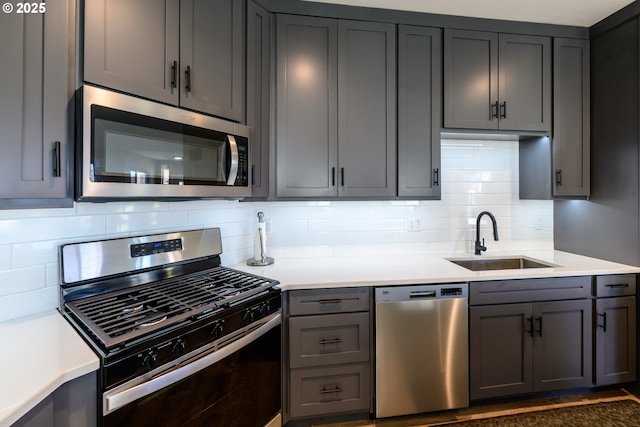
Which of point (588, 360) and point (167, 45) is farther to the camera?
point (588, 360)

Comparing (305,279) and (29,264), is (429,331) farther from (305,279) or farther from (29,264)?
(29,264)

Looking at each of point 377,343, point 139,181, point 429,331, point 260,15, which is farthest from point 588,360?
point 260,15

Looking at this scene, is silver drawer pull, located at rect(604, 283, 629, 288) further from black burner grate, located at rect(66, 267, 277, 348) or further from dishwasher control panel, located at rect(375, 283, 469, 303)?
black burner grate, located at rect(66, 267, 277, 348)

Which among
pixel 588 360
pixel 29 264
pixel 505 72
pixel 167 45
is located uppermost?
pixel 505 72

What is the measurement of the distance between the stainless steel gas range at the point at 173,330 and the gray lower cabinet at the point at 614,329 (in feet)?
6.61

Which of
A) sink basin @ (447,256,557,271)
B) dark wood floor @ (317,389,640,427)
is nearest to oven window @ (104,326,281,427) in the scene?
dark wood floor @ (317,389,640,427)

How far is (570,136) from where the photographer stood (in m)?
2.32

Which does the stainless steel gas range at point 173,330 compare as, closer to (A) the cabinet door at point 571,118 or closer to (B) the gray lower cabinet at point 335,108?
(B) the gray lower cabinet at point 335,108

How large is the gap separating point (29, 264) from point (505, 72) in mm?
2933

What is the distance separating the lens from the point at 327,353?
178 centimetres

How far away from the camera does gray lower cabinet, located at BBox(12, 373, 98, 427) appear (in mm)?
A: 831

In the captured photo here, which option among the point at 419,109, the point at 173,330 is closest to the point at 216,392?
the point at 173,330

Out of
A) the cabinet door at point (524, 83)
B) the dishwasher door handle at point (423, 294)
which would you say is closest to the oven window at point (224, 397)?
the dishwasher door handle at point (423, 294)

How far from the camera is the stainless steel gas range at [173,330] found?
1034 mm
